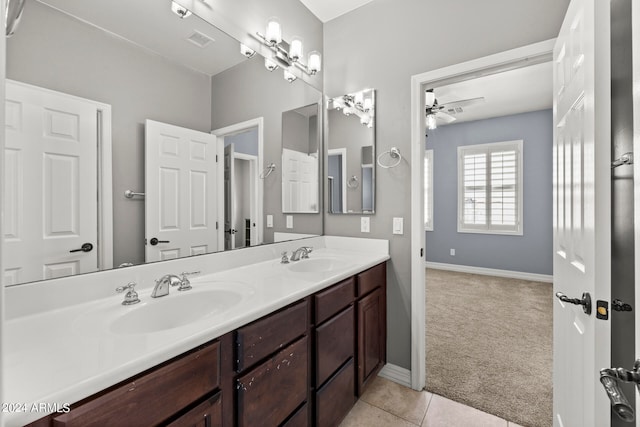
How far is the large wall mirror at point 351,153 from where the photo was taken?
2182 mm

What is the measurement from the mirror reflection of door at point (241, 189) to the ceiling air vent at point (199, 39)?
473mm

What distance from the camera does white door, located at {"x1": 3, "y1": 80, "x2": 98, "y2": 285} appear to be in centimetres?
92

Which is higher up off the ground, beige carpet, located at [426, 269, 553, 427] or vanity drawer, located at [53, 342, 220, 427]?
vanity drawer, located at [53, 342, 220, 427]

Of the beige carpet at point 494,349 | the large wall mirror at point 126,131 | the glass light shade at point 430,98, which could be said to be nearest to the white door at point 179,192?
the large wall mirror at point 126,131

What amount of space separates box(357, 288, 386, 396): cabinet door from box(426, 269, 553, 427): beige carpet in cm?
42

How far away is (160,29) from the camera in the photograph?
4.38 feet

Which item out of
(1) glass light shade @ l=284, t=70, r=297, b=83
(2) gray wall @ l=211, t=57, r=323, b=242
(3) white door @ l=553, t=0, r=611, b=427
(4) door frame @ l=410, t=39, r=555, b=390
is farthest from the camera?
(1) glass light shade @ l=284, t=70, r=297, b=83

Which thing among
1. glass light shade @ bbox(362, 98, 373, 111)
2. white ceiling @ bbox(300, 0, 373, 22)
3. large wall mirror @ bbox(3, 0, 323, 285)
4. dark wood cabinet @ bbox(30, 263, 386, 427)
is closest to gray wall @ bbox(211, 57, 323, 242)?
large wall mirror @ bbox(3, 0, 323, 285)

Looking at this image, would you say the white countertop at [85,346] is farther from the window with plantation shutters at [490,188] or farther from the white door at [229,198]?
the window with plantation shutters at [490,188]

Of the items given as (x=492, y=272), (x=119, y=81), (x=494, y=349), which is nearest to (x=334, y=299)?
(x=119, y=81)

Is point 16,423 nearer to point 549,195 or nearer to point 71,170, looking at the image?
point 71,170

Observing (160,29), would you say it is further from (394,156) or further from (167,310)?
(394,156)

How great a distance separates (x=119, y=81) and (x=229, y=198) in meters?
0.73

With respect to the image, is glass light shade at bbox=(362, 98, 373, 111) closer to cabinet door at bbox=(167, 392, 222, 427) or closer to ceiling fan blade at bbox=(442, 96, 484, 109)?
cabinet door at bbox=(167, 392, 222, 427)
